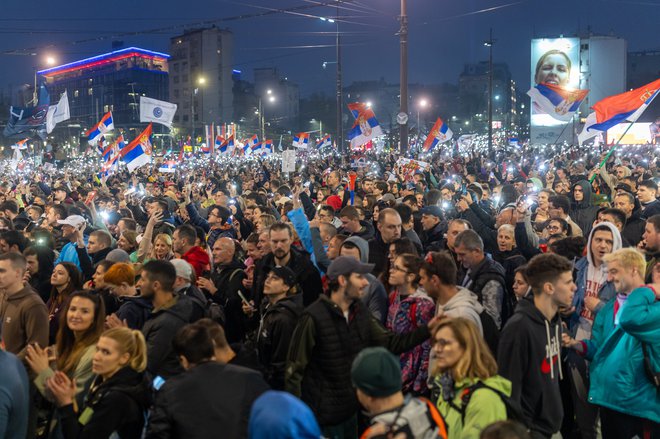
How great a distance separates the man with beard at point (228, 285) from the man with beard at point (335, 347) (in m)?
2.06

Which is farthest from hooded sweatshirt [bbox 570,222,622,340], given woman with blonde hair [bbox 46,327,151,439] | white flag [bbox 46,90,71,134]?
white flag [bbox 46,90,71,134]

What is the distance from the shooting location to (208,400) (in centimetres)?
382

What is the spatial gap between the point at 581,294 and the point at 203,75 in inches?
4074

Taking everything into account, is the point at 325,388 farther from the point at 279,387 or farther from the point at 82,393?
the point at 82,393

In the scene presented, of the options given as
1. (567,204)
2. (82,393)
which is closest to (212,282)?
(82,393)

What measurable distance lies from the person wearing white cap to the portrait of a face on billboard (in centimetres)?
7575

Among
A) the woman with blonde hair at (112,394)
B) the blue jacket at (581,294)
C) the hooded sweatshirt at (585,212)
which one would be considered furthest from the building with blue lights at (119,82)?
the woman with blonde hair at (112,394)

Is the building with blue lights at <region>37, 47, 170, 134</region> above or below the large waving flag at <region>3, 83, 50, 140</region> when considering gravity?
above

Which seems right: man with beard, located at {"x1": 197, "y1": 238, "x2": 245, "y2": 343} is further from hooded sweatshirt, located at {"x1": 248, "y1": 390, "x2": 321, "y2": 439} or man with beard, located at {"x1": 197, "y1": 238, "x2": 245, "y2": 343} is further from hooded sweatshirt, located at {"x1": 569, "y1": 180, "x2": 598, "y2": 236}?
hooded sweatshirt, located at {"x1": 569, "y1": 180, "x2": 598, "y2": 236}

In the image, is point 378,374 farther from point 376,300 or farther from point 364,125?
point 364,125

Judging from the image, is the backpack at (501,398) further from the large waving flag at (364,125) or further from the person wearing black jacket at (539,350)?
the large waving flag at (364,125)

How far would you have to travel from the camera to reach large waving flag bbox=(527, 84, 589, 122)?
20031 millimetres

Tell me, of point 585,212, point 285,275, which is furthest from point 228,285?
point 585,212

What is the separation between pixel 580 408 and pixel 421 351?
1.44 metres
